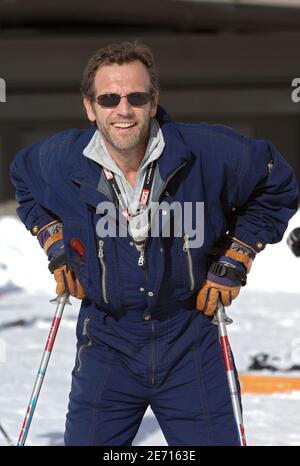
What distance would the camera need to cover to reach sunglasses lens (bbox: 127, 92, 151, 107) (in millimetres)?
3488

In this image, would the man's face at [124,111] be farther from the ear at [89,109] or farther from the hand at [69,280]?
the hand at [69,280]

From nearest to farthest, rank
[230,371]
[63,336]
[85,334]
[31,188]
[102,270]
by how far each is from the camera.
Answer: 1. [102,270]
2. [230,371]
3. [85,334]
4. [31,188]
5. [63,336]

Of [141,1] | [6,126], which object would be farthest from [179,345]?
[6,126]

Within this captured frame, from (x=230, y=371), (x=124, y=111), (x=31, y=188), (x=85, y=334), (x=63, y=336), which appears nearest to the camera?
(x=124, y=111)

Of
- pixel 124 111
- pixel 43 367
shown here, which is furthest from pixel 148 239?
pixel 43 367

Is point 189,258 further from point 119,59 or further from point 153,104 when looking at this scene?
point 119,59

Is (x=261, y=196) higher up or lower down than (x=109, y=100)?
lower down

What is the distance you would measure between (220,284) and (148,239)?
1.29ft

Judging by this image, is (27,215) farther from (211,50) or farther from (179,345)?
(211,50)

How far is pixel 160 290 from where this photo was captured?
3.58 m

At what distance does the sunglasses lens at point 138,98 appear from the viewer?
3.49m

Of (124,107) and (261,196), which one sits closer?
A: (124,107)

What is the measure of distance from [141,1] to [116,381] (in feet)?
59.9

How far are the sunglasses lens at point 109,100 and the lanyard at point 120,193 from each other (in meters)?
0.24
